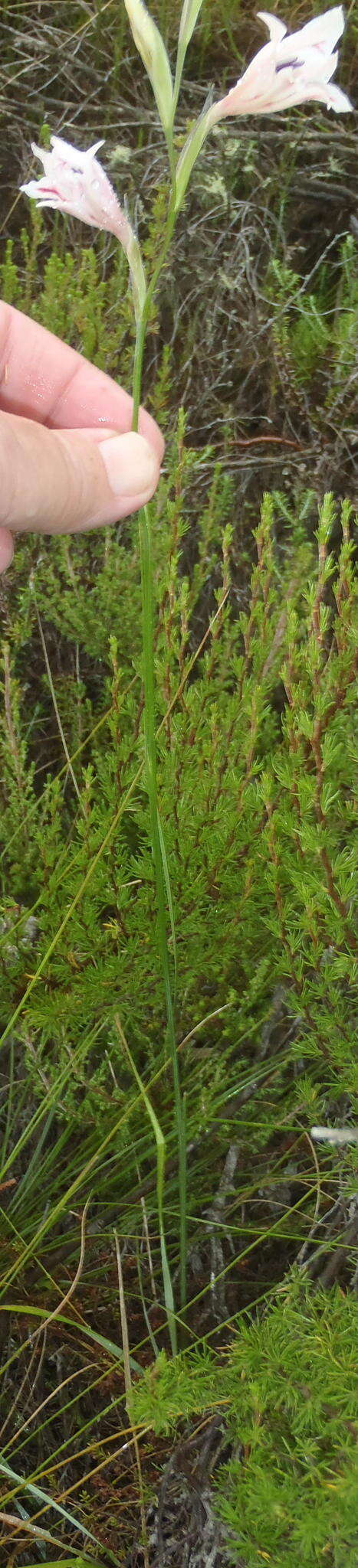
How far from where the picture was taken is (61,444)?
1.19 meters

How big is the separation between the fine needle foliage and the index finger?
25 cm

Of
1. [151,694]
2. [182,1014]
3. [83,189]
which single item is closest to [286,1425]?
[182,1014]

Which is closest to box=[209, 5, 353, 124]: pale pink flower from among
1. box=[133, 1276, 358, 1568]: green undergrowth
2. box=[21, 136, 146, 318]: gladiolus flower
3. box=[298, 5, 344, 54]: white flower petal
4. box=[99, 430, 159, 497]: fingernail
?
box=[298, 5, 344, 54]: white flower petal

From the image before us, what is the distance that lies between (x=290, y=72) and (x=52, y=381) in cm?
69


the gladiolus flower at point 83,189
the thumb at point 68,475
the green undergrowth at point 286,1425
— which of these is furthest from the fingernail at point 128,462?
the green undergrowth at point 286,1425

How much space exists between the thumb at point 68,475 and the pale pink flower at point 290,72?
0.37 m

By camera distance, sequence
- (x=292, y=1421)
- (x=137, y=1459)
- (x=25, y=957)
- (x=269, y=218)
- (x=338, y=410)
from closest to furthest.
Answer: (x=292, y=1421), (x=137, y=1459), (x=25, y=957), (x=338, y=410), (x=269, y=218)

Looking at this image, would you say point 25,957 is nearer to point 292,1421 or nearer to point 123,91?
point 292,1421

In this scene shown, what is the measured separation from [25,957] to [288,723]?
25.6 inches

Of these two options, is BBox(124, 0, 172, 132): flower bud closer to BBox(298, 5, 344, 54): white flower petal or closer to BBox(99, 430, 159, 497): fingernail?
BBox(298, 5, 344, 54): white flower petal

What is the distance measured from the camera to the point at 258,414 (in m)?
2.41

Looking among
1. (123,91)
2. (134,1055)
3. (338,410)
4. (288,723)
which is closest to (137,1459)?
(134,1055)

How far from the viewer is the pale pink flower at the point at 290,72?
97cm

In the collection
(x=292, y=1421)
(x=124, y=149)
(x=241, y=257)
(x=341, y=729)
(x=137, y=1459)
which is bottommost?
(x=137, y=1459)
